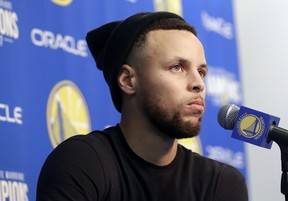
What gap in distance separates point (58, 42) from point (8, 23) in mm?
248

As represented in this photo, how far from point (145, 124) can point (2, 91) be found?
2.02 feet

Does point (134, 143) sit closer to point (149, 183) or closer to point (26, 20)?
point (149, 183)

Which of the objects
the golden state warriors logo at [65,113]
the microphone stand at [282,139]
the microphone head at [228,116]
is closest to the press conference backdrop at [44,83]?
the golden state warriors logo at [65,113]

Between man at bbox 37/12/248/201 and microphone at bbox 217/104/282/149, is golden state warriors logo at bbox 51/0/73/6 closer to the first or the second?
man at bbox 37/12/248/201

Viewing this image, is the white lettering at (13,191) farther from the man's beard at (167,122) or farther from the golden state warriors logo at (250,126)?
the golden state warriors logo at (250,126)

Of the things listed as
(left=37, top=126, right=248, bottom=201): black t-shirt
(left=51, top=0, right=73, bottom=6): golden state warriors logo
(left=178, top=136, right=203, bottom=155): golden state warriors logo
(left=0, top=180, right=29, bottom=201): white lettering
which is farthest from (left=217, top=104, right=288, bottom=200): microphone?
(left=178, top=136, right=203, bottom=155): golden state warriors logo

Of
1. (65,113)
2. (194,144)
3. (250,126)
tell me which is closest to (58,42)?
(65,113)

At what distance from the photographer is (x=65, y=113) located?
2418 mm

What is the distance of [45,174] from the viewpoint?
162 cm

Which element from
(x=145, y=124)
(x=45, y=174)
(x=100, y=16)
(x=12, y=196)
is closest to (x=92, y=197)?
(x=45, y=174)

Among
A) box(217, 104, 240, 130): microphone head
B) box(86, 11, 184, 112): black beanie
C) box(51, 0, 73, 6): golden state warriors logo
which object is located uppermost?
box(51, 0, 73, 6): golden state warriors logo

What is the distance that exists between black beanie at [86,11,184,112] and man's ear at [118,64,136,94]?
0.01 meters

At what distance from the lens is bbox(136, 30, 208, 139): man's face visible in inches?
66.5

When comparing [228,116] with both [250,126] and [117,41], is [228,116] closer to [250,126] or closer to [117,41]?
[250,126]
